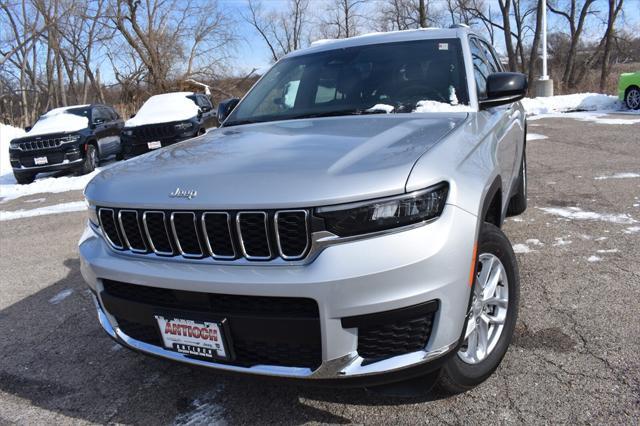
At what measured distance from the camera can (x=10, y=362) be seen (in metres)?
3.29

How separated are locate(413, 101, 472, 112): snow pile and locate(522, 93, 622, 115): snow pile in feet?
46.9

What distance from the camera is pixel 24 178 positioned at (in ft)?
39.0

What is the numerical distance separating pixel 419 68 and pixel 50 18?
31.3m

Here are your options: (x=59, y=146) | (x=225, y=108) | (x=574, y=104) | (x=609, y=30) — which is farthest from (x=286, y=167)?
(x=609, y=30)

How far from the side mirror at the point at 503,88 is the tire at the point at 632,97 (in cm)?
1334

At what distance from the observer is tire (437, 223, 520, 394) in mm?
2311

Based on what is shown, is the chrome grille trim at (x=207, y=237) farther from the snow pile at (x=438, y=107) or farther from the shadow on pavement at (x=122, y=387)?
the snow pile at (x=438, y=107)

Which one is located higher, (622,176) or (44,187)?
(44,187)

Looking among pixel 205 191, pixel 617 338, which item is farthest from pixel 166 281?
pixel 617 338

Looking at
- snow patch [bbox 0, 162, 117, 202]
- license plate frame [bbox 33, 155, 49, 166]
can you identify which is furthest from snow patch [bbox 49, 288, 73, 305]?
license plate frame [bbox 33, 155, 49, 166]

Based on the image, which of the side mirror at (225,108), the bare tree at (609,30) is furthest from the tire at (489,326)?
the bare tree at (609,30)

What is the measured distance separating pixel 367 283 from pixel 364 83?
1945mm

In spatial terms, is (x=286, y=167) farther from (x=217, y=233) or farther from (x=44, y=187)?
(x=44, y=187)

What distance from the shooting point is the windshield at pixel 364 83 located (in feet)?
10.7
